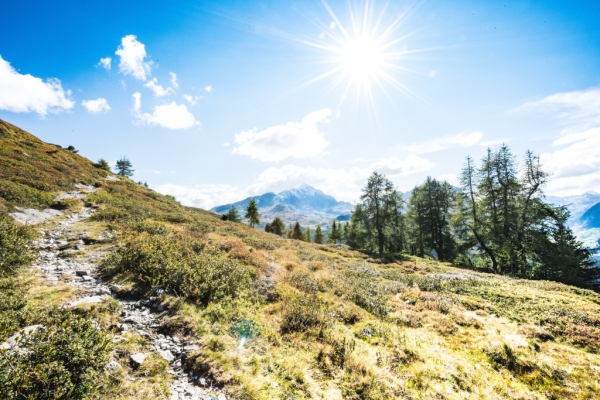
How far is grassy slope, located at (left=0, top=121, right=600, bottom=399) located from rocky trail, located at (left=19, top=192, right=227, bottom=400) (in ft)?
1.35

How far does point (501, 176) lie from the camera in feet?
97.8

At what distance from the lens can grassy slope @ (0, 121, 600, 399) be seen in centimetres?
678

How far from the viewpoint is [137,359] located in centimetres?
600

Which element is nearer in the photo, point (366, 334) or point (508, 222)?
point (366, 334)

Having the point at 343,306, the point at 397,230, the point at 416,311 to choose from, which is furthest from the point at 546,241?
the point at 343,306

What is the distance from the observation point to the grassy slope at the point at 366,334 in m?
6.78

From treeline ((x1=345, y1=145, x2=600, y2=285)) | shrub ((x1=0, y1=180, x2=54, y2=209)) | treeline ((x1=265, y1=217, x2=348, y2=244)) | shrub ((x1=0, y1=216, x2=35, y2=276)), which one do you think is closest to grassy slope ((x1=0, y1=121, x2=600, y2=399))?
shrub ((x1=0, y1=180, x2=54, y2=209))

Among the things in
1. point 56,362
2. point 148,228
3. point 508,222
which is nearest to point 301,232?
point 508,222

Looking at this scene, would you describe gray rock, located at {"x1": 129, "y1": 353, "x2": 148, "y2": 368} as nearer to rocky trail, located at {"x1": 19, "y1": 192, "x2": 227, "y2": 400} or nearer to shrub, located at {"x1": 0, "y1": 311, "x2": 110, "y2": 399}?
rocky trail, located at {"x1": 19, "y1": 192, "x2": 227, "y2": 400}

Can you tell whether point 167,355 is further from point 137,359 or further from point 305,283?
point 305,283

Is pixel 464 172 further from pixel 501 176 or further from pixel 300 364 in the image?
pixel 300 364

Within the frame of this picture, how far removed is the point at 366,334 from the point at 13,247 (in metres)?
15.5

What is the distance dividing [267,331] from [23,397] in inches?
234

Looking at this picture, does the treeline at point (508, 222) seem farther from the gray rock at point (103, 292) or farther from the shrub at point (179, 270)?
the gray rock at point (103, 292)
